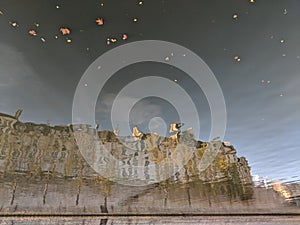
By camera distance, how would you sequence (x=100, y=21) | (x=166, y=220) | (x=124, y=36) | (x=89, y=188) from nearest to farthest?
(x=166, y=220) < (x=89, y=188) < (x=100, y=21) < (x=124, y=36)

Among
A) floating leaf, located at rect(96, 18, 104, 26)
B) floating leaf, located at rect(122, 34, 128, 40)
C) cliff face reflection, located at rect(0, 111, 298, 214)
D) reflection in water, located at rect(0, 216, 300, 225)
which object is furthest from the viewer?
floating leaf, located at rect(122, 34, 128, 40)

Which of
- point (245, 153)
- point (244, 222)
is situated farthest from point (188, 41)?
point (245, 153)

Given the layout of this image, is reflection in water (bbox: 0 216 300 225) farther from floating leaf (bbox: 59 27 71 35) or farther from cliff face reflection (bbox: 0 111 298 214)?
floating leaf (bbox: 59 27 71 35)

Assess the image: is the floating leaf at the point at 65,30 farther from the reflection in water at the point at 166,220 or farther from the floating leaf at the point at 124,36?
the reflection in water at the point at 166,220

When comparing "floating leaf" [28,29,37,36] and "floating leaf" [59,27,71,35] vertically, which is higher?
"floating leaf" [59,27,71,35]

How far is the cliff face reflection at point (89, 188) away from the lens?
576 mm

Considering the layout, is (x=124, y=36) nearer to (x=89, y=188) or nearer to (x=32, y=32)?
(x=32, y=32)

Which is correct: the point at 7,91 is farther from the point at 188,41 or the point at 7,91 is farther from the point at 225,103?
the point at 225,103

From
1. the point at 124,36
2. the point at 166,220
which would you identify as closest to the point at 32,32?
the point at 124,36

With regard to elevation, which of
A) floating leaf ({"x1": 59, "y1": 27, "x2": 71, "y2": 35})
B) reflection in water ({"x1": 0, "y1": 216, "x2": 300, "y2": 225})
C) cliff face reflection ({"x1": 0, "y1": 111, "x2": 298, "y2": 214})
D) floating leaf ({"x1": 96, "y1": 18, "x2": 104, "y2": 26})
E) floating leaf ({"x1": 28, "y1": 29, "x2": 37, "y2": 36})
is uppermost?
floating leaf ({"x1": 96, "y1": 18, "x2": 104, "y2": 26})

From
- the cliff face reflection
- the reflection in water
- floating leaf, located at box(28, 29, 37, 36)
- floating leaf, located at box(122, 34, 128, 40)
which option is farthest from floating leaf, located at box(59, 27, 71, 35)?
the reflection in water

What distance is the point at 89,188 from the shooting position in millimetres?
814

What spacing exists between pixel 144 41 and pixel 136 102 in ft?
3.04

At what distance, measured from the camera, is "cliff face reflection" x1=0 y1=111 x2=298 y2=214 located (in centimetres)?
58
